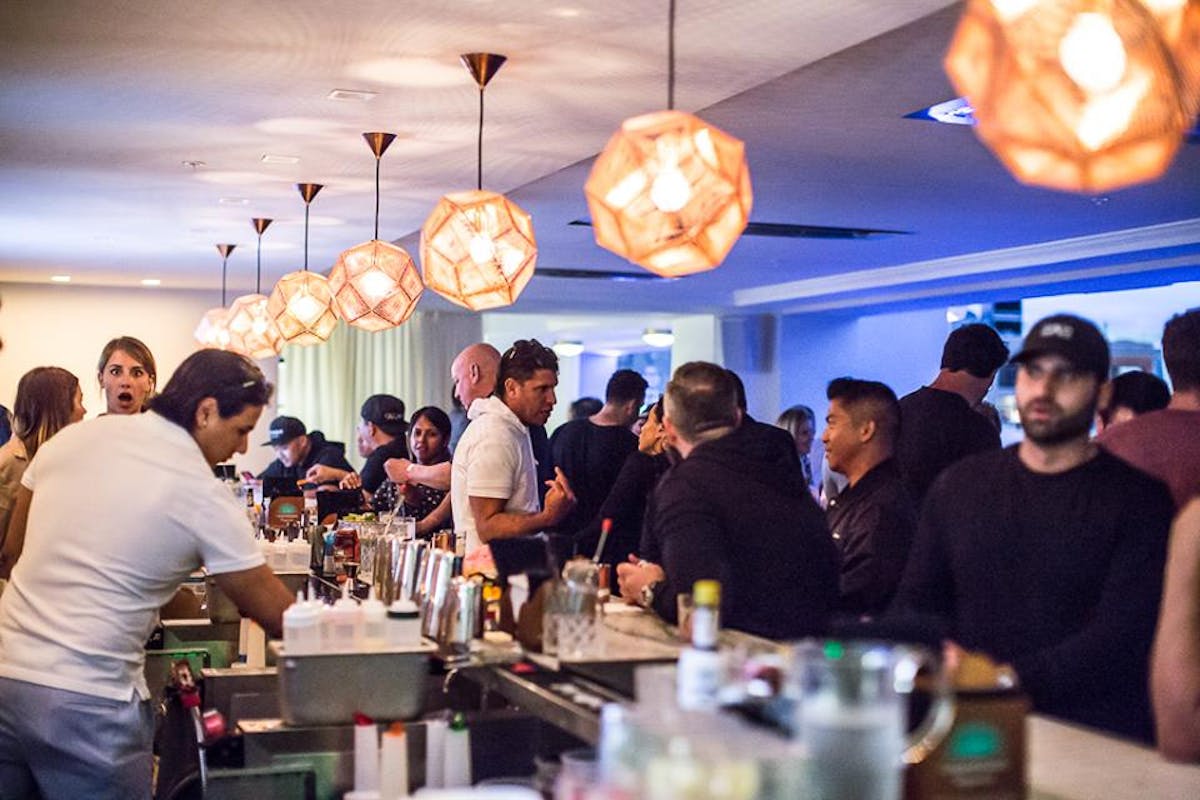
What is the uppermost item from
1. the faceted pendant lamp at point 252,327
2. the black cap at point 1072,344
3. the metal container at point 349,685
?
the faceted pendant lamp at point 252,327

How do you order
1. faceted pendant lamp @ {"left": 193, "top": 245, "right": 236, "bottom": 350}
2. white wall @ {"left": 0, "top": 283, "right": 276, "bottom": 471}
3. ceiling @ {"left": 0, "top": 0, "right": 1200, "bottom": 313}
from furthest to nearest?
white wall @ {"left": 0, "top": 283, "right": 276, "bottom": 471} < faceted pendant lamp @ {"left": 193, "top": 245, "right": 236, "bottom": 350} < ceiling @ {"left": 0, "top": 0, "right": 1200, "bottom": 313}

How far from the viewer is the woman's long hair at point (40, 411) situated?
527cm

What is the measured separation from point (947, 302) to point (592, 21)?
999 centimetres

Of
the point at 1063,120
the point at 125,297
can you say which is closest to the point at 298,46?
the point at 1063,120

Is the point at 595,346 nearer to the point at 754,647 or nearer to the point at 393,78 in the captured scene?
the point at 393,78

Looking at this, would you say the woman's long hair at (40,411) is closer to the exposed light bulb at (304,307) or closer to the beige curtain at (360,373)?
the exposed light bulb at (304,307)

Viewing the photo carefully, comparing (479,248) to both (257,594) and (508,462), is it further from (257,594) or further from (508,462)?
(257,594)

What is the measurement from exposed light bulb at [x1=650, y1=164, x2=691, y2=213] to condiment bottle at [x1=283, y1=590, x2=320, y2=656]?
1250 mm

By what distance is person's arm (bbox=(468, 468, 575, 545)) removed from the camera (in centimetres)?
531

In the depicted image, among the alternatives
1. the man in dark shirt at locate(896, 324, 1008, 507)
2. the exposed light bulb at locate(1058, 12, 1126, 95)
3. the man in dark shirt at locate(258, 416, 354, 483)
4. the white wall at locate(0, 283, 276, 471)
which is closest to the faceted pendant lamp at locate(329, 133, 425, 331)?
the man in dark shirt at locate(896, 324, 1008, 507)

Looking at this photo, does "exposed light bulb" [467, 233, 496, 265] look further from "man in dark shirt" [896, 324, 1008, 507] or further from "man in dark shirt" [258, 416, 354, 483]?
"man in dark shirt" [258, 416, 354, 483]

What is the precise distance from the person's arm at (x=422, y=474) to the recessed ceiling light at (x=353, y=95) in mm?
2104

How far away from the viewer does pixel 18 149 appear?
272 inches

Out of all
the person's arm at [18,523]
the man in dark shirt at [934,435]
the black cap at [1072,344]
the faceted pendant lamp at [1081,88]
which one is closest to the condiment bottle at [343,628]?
the person's arm at [18,523]
